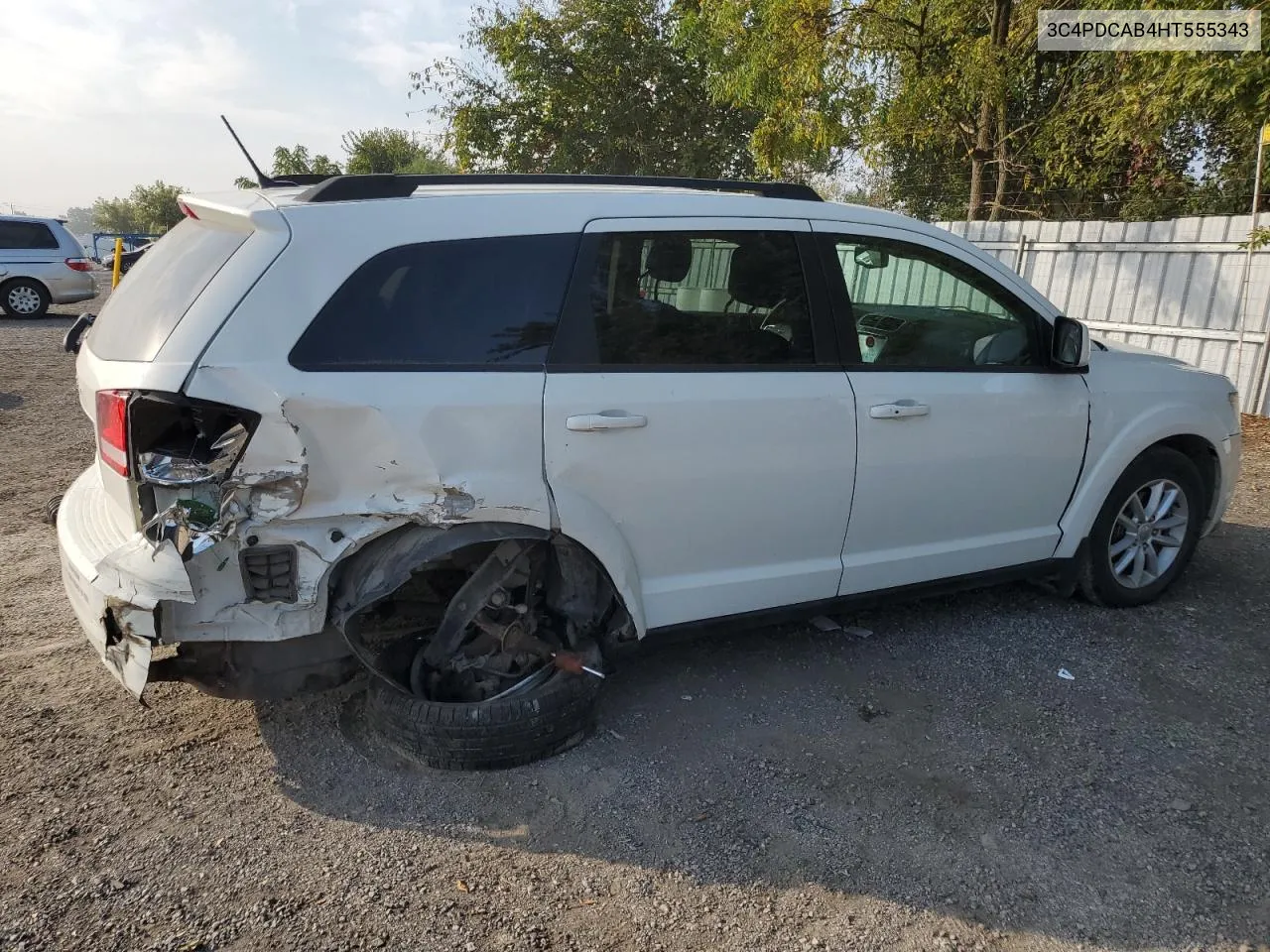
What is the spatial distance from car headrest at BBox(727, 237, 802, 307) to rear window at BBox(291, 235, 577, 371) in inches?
26.3

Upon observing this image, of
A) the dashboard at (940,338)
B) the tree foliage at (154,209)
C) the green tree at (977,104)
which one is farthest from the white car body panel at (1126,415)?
the tree foliage at (154,209)

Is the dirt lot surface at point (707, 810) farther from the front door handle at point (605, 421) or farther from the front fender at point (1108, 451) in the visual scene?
the front door handle at point (605, 421)

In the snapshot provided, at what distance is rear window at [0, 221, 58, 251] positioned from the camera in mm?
15734

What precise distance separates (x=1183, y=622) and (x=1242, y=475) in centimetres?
340

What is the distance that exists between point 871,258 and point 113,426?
2823mm

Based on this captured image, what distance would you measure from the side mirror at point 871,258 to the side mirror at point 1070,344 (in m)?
0.83

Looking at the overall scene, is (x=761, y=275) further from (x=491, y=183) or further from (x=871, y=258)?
(x=491, y=183)

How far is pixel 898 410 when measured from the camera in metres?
3.53

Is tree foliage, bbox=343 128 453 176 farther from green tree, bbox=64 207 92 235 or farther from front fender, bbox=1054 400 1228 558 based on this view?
front fender, bbox=1054 400 1228 558

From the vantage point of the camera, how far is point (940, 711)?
11.6 ft

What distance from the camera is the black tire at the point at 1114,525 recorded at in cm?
431

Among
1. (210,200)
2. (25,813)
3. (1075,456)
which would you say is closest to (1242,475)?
(1075,456)

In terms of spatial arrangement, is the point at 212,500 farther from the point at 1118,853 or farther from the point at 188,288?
the point at 1118,853

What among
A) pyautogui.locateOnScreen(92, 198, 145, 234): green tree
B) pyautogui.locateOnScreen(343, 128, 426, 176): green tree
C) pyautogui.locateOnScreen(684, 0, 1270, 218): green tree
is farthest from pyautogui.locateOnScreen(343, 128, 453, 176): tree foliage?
pyautogui.locateOnScreen(92, 198, 145, 234): green tree
